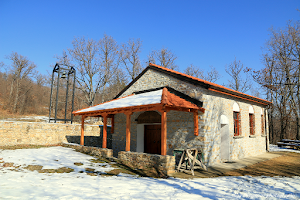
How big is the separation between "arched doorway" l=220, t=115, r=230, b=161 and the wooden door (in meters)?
3.41

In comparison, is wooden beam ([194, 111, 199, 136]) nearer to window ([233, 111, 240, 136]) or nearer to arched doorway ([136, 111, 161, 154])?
arched doorway ([136, 111, 161, 154])

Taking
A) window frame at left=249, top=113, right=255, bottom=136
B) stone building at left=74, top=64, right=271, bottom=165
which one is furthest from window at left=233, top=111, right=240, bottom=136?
window frame at left=249, top=113, right=255, bottom=136

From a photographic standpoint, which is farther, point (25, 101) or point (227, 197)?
point (25, 101)

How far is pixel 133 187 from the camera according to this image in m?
5.59

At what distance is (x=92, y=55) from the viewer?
80.2 feet

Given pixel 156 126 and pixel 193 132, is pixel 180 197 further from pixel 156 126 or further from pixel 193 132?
pixel 156 126

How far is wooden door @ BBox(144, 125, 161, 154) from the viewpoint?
11.1 metres

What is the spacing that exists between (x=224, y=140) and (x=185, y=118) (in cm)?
278

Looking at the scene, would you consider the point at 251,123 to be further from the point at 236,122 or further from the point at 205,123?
the point at 205,123

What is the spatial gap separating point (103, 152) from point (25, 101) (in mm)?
31424

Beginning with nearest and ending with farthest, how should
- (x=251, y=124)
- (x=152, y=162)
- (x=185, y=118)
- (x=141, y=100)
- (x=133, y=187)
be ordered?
(x=133, y=187), (x=152, y=162), (x=141, y=100), (x=185, y=118), (x=251, y=124)

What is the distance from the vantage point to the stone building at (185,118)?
344 inches

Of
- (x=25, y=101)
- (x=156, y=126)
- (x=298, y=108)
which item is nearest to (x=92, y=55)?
(x=156, y=126)

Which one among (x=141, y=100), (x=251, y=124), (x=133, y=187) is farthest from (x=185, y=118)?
(x=251, y=124)
